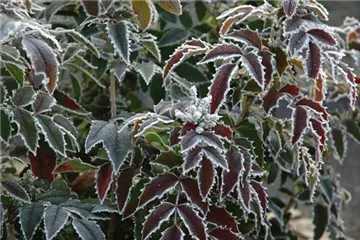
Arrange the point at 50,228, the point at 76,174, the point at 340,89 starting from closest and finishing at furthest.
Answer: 1. the point at 50,228
2. the point at 76,174
3. the point at 340,89

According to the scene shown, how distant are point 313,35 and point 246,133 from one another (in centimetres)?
22

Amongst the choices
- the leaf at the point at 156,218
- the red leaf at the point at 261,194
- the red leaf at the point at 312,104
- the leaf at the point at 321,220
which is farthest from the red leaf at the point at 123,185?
the leaf at the point at 321,220

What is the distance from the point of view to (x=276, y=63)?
1153 millimetres

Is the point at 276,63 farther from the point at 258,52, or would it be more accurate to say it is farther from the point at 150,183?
the point at 150,183

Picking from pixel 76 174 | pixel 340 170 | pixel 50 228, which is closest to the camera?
pixel 50 228

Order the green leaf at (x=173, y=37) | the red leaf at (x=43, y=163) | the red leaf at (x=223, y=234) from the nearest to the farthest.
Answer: the red leaf at (x=223, y=234)
the red leaf at (x=43, y=163)
the green leaf at (x=173, y=37)

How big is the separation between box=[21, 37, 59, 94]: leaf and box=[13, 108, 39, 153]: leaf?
3.7 inches

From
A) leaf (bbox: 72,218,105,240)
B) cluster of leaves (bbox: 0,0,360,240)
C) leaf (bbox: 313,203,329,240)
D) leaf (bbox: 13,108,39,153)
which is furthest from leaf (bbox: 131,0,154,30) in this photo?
leaf (bbox: 313,203,329,240)

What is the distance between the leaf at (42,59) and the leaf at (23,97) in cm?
11

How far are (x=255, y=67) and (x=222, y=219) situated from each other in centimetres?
28

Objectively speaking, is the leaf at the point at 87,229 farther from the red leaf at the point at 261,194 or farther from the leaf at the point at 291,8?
the leaf at the point at 291,8

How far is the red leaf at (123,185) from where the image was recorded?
1174mm

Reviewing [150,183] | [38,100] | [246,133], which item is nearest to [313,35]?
[246,133]

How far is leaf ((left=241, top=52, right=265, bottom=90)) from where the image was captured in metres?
1.04
